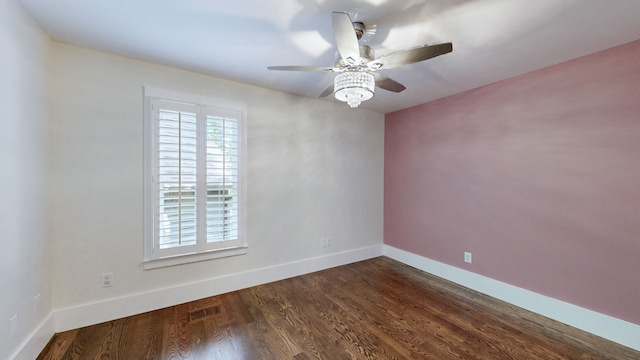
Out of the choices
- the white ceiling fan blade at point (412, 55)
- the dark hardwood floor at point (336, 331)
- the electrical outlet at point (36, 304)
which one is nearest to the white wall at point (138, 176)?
the electrical outlet at point (36, 304)

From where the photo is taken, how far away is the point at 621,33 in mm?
1792

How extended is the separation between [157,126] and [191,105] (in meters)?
0.39

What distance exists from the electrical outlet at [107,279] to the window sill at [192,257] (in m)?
0.25

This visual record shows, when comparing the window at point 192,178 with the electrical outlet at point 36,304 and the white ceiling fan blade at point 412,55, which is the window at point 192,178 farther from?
the white ceiling fan blade at point 412,55

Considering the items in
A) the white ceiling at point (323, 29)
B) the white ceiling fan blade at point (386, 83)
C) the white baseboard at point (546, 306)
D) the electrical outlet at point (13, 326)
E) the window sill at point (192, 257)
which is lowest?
the white baseboard at point (546, 306)

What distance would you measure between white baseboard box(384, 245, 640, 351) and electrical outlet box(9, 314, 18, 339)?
394 cm

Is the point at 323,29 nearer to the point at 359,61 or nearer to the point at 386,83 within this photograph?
the point at 359,61

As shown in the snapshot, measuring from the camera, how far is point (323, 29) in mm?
1782

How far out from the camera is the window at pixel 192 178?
2.34 m

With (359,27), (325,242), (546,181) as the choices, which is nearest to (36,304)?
(325,242)

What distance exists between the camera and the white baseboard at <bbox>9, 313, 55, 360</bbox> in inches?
62.3

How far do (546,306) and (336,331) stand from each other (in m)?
2.09

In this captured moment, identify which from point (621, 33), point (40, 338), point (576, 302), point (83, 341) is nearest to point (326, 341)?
point (83, 341)

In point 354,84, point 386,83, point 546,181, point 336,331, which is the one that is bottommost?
point 336,331
